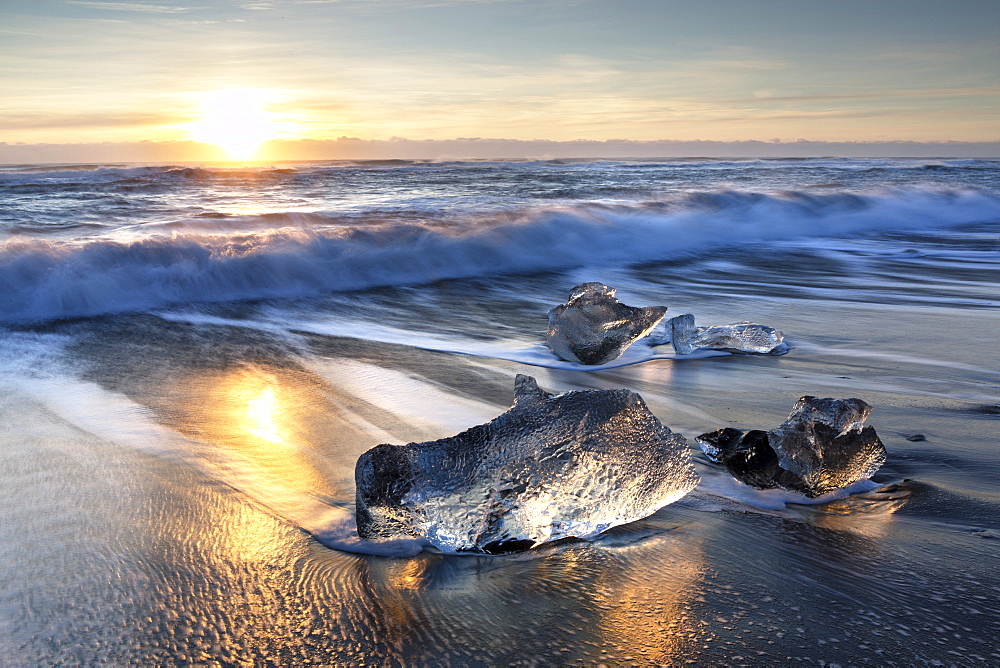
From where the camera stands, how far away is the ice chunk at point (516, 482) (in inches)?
68.6

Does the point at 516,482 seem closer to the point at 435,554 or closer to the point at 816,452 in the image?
the point at 435,554

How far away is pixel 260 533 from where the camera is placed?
1883mm

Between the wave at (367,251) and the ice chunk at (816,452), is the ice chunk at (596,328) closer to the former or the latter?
the ice chunk at (816,452)

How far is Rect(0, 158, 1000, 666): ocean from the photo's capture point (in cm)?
147

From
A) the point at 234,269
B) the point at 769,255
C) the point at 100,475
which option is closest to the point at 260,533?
the point at 100,475

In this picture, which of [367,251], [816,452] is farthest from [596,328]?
[367,251]

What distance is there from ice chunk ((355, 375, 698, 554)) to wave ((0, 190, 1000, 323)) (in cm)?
423

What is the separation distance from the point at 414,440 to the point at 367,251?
204 inches

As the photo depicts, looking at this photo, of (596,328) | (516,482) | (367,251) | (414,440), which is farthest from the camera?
(367,251)

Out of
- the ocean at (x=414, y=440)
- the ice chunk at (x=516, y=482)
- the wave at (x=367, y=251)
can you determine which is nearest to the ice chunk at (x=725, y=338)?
the ocean at (x=414, y=440)

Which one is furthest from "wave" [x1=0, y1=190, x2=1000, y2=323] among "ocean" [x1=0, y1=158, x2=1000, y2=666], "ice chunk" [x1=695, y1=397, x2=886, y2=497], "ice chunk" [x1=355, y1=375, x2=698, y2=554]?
"ice chunk" [x1=695, y1=397, x2=886, y2=497]

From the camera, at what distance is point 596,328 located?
139 inches

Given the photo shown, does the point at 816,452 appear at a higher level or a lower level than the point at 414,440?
higher

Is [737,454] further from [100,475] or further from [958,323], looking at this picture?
[958,323]
